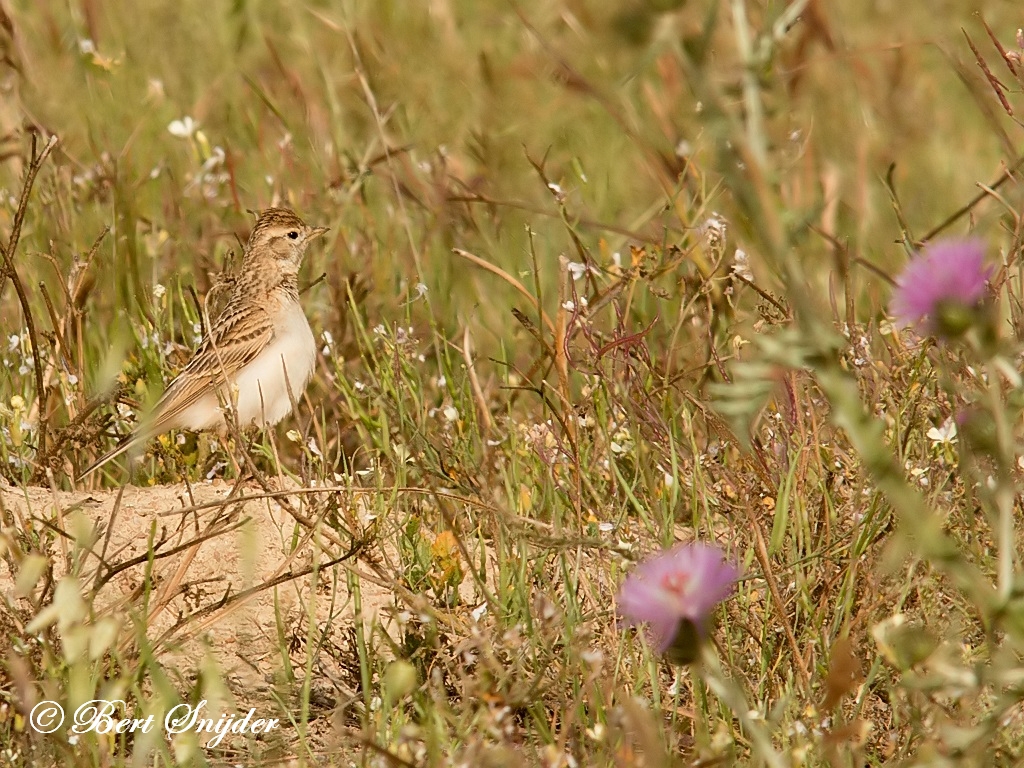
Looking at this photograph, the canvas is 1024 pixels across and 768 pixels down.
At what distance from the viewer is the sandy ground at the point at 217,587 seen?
332cm

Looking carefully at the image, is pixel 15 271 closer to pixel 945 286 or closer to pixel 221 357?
pixel 221 357

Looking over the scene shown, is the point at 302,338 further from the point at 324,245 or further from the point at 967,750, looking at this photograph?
the point at 967,750

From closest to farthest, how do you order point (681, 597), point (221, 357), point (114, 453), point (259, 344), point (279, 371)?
point (681, 597)
point (114, 453)
point (221, 357)
point (279, 371)
point (259, 344)

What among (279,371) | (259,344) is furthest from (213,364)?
(259,344)

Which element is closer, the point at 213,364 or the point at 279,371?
the point at 213,364

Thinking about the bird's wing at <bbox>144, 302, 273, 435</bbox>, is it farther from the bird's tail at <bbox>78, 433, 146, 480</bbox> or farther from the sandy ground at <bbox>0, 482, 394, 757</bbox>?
the sandy ground at <bbox>0, 482, 394, 757</bbox>

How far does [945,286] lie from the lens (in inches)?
79.2

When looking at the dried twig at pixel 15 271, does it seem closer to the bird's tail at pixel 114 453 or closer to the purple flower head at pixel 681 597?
the bird's tail at pixel 114 453

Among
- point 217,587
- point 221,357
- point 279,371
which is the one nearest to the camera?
point 217,587

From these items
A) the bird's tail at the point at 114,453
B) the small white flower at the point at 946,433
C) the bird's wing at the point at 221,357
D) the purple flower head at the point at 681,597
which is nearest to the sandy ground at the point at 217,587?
the bird's tail at the point at 114,453

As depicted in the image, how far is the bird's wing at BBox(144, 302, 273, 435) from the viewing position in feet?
16.7

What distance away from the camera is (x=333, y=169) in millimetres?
6664

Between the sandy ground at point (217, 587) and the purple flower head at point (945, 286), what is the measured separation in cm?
153

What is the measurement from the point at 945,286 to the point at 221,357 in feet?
12.2
